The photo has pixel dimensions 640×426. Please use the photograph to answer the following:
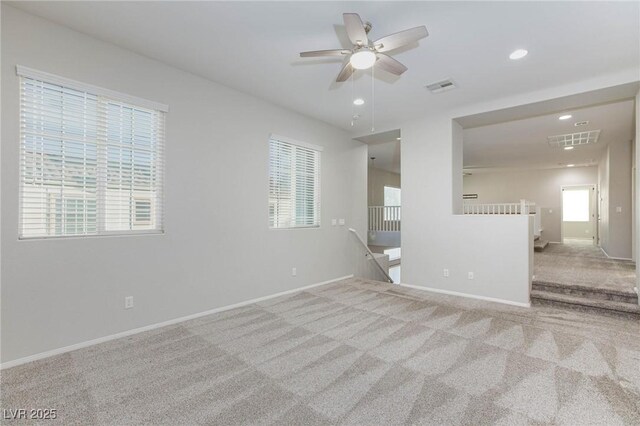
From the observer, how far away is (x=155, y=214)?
3326 mm

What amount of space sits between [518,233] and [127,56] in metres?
5.44

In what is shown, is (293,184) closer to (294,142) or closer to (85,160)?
(294,142)

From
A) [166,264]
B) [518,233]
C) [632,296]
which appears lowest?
[632,296]

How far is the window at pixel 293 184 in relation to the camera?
15.2ft

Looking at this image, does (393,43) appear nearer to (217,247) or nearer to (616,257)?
(217,247)

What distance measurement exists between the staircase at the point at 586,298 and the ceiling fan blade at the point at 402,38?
13.2 ft

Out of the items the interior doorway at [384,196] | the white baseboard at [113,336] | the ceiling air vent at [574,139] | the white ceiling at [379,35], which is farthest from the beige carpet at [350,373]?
the ceiling air vent at [574,139]

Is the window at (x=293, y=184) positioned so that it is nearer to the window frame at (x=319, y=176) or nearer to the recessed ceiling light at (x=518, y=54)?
the window frame at (x=319, y=176)

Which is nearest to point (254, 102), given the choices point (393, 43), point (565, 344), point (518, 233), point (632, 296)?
point (393, 43)

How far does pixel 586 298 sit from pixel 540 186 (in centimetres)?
844

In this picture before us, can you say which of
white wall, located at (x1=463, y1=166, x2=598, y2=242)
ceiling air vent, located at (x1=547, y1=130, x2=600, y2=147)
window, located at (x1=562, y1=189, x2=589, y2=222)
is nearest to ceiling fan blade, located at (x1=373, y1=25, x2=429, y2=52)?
ceiling air vent, located at (x1=547, y1=130, x2=600, y2=147)

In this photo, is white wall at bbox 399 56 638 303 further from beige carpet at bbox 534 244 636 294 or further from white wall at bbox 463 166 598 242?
white wall at bbox 463 166 598 242

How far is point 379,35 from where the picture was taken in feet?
9.15

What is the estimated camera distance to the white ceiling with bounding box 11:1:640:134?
8.04ft
